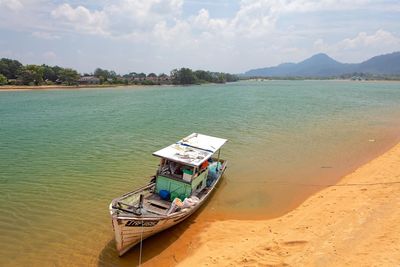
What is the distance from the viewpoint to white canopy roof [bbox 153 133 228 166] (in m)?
17.5

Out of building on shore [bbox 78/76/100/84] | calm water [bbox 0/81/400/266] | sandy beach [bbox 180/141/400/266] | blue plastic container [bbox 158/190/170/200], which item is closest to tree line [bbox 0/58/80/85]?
building on shore [bbox 78/76/100/84]

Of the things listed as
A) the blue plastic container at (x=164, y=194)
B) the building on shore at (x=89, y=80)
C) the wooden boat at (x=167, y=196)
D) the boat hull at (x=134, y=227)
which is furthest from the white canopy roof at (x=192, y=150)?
the building on shore at (x=89, y=80)

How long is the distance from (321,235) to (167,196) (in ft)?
25.9

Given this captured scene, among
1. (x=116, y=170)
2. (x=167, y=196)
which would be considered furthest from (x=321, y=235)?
(x=116, y=170)

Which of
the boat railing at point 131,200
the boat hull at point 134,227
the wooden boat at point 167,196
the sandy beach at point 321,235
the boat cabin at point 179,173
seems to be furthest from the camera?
the boat cabin at point 179,173

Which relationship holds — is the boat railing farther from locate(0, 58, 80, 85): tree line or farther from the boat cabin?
locate(0, 58, 80, 85): tree line

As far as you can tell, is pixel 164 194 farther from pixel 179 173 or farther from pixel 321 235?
pixel 321 235

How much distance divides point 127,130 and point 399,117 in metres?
43.5

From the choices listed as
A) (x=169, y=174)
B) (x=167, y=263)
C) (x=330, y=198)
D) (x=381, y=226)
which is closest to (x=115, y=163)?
(x=169, y=174)

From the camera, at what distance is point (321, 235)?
13461mm

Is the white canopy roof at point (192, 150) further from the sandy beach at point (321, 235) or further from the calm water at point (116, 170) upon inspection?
the sandy beach at point (321, 235)

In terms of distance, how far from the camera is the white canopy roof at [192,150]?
687 inches

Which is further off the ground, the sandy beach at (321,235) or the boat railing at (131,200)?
the boat railing at (131,200)

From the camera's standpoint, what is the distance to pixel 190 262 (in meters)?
13.1
